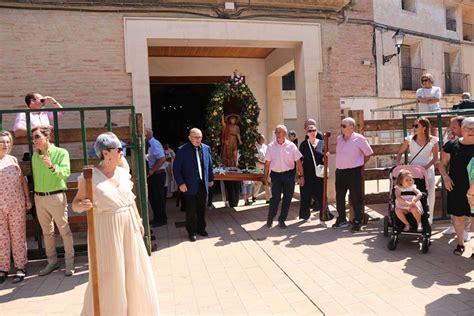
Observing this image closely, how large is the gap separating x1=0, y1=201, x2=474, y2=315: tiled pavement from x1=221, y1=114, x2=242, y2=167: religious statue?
2.45m

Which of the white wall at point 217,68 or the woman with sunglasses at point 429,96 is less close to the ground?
the white wall at point 217,68

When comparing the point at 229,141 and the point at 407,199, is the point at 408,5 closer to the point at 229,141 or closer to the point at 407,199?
the point at 229,141

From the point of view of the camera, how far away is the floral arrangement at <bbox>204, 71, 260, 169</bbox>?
343 inches

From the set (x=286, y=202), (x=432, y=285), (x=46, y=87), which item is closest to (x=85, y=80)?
(x=46, y=87)

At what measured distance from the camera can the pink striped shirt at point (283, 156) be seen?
7.05 meters

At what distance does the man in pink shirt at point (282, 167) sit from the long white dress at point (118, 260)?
392 centimetres

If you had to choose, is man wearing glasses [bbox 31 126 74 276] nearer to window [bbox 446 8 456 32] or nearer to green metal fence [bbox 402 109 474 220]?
green metal fence [bbox 402 109 474 220]

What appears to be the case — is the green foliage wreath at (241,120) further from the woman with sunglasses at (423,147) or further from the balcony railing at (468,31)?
the balcony railing at (468,31)

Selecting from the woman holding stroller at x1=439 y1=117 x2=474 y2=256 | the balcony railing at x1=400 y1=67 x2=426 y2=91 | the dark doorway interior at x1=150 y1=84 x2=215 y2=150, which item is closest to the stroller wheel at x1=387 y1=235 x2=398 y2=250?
the woman holding stroller at x1=439 y1=117 x2=474 y2=256

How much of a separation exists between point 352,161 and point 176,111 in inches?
406

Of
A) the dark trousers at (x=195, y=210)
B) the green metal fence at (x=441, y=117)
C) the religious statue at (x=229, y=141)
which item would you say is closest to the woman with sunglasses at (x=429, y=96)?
the green metal fence at (x=441, y=117)

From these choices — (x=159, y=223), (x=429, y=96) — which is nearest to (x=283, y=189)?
(x=159, y=223)

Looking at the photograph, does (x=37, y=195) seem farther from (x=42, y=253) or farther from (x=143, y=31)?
(x=143, y=31)

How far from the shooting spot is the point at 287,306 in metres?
4.02
